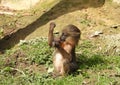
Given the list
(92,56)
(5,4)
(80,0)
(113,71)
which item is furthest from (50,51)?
(5,4)

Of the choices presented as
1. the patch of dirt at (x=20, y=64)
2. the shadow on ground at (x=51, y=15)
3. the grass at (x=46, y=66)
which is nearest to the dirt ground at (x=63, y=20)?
the shadow on ground at (x=51, y=15)

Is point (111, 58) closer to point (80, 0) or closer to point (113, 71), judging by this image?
point (113, 71)

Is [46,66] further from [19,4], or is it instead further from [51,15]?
[19,4]

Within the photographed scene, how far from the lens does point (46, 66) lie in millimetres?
8820

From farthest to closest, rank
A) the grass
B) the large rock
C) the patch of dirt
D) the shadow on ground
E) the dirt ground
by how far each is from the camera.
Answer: the large rock → the shadow on ground → the dirt ground → the patch of dirt → the grass

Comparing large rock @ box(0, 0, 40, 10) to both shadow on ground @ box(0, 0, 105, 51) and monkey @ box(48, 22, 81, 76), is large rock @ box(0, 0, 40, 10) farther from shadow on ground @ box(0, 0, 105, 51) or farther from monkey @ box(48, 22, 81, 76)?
monkey @ box(48, 22, 81, 76)

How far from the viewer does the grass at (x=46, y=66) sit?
806cm

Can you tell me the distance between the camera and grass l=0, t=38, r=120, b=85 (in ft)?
26.5

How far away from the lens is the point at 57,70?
830 centimetres

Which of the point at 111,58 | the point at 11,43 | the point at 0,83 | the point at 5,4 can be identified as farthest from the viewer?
the point at 5,4

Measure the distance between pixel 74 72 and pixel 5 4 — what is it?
5.67 meters

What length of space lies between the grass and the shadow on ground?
3.71 feet

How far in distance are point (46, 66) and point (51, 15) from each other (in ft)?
10.8

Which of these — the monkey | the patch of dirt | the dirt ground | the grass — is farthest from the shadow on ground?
the monkey
